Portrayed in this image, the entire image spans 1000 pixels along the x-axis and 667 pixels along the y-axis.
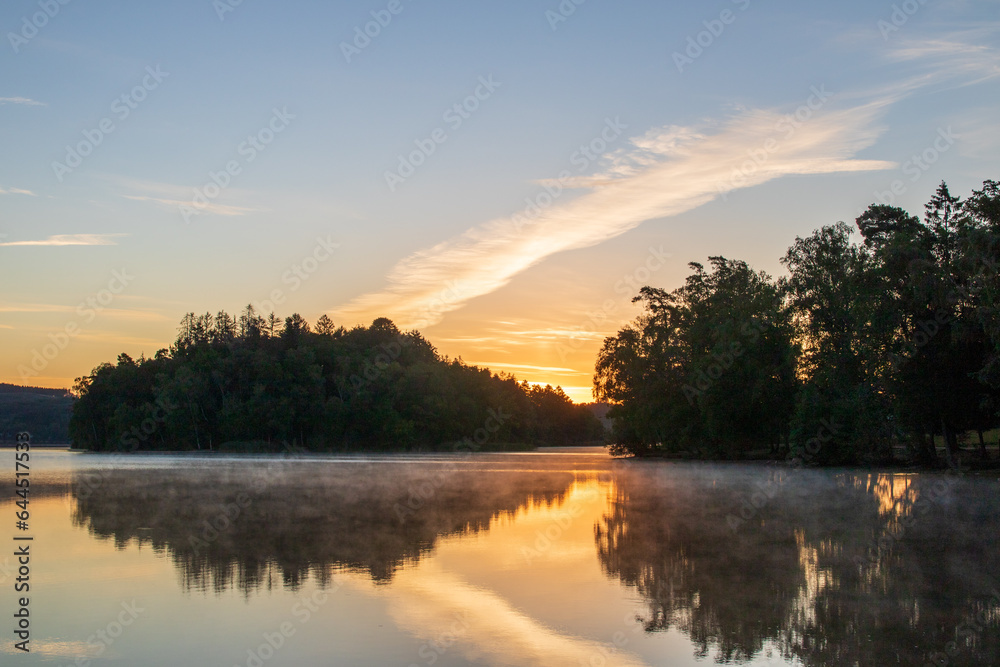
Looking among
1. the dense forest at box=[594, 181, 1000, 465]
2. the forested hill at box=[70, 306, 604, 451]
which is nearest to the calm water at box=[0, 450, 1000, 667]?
the dense forest at box=[594, 181, 1000, 465]

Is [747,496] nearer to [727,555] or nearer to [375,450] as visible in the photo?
[727,555]

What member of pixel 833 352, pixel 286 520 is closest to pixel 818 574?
pixel 286 520

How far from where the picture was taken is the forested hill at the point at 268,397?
10806cm

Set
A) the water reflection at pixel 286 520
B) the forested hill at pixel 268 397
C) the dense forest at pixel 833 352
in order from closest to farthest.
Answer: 1. the water reflection at pixel 286 520
2. the dense forest at pixel 833 352
3. the forested hill at pixel 268 397

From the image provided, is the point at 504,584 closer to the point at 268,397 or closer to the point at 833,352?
the point at 833,352

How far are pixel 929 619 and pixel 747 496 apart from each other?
729 inches

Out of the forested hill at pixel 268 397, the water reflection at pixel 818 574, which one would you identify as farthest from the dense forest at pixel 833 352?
the forested hill at pixel 268 397

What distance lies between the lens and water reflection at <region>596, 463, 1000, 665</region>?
906 centimetres

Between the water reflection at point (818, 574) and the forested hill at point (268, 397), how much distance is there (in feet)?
292

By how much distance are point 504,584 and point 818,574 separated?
4.98m

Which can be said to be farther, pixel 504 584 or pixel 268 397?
pixel 268 397

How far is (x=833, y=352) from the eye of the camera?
5062 cm

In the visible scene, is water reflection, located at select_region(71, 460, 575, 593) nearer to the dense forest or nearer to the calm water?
the calm water

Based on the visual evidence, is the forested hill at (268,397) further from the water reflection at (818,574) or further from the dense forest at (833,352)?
the water reflection at (818,574)
